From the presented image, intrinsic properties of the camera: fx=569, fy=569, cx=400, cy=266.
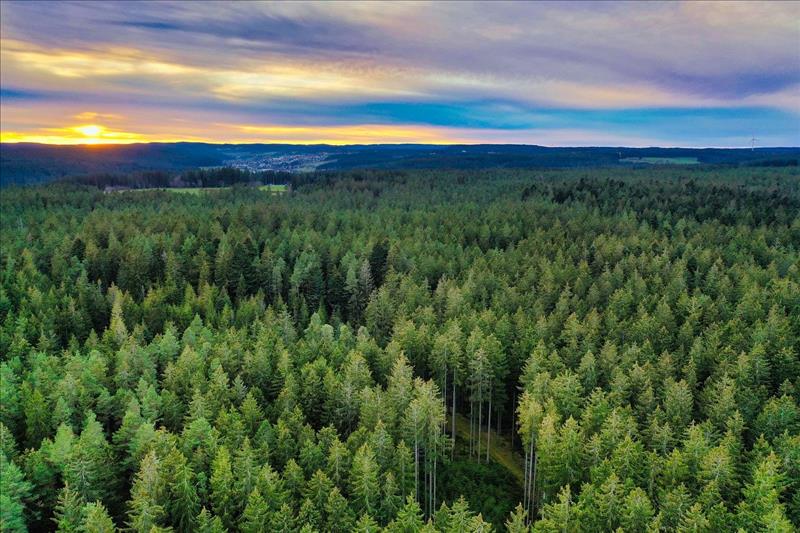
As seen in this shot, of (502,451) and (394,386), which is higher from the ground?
(394,386)

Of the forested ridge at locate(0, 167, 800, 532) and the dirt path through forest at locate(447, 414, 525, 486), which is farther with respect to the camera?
the dirt path through forest at locate(447, 414, 525, 486)

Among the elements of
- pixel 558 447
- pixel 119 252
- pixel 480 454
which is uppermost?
pixel 119 252

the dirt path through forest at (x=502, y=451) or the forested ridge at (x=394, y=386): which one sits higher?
the forested ridge at (x=394, y=386)

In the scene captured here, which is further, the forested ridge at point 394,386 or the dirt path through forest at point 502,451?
the dirt path through forest at point 502,451

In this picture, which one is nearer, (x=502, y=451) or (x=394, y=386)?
(x=394, y=386)

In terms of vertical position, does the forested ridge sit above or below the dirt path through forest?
above

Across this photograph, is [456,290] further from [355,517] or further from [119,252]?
[119,252]

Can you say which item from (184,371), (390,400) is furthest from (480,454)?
(184,371)

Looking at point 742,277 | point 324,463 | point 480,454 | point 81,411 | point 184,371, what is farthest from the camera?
point 742,277
